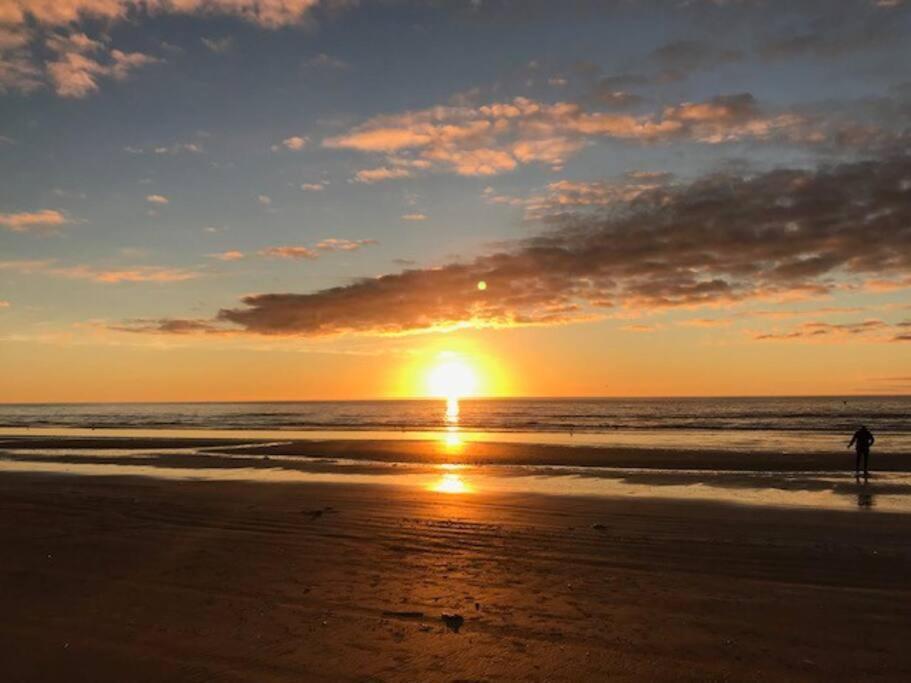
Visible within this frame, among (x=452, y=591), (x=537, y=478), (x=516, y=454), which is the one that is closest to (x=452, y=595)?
(x=452, y=591)

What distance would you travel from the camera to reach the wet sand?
7.45m

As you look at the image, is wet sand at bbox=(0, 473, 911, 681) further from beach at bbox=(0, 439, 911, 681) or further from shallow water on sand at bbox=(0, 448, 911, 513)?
shallow water on sand at bbox=(0, 448, 911, 513)

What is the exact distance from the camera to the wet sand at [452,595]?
745 centimetres

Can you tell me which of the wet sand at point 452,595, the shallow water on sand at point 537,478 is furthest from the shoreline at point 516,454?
the wet sand at point 452,595

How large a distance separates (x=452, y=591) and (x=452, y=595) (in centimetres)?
22

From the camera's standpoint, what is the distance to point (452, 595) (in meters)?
10.1

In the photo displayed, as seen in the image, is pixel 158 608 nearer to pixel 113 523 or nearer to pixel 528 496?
pixel 113 523

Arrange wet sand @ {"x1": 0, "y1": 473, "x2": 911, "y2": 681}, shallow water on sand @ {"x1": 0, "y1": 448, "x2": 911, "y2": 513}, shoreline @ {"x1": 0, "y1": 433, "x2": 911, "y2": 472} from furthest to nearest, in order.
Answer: shoreline @ {"x1": 0, "y1": 433, "x2": 911, "y2": 472}
shallow water on sand @ {"x1": 0, "y1": 448, "x2": 911, "y2": 513}
wet sand @ {"x1": 0, "y1": 473, "x2": 911, "y2": 681}

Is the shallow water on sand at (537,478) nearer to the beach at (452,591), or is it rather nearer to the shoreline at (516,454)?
the shoreline at (516,454)

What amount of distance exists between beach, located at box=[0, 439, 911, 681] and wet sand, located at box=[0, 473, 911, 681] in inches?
1.6

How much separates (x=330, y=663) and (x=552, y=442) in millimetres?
46143

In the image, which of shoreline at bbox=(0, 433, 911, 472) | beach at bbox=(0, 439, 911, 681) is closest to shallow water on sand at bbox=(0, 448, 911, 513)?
shoreline at bbox=(0, 433, 911, 472)

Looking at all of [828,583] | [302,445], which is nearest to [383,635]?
[828,583]

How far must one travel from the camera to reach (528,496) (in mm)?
21891
